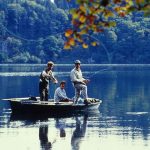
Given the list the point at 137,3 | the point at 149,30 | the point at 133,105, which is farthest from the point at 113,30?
the point at 137,3

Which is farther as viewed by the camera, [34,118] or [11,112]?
[11,112]

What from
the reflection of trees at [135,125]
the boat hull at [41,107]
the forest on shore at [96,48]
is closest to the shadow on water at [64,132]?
the boat hull at [41,107]

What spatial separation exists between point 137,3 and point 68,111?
79.7 feet

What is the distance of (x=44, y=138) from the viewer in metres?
22.0

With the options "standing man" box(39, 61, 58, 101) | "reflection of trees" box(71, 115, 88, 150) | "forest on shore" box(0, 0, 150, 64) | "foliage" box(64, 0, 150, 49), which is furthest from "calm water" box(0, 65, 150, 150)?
"forest on shore" box(0, 0, 150, 64)

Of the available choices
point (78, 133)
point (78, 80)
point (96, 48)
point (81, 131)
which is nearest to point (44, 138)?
point (78, 133)

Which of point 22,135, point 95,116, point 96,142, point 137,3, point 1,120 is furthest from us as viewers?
point 95,116

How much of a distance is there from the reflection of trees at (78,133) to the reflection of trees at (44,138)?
75 cm

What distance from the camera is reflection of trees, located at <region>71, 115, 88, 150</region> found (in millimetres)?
20319

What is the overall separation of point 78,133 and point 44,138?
1953mm

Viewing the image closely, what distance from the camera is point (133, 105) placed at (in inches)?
1519

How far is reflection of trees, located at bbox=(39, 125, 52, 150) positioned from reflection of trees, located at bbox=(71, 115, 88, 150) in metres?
0.75

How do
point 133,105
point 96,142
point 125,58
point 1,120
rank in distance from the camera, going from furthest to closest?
point 125,58 → point 133,105 → point 1,120 → point 96,142

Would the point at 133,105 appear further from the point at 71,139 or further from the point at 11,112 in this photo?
the point at 71,139
